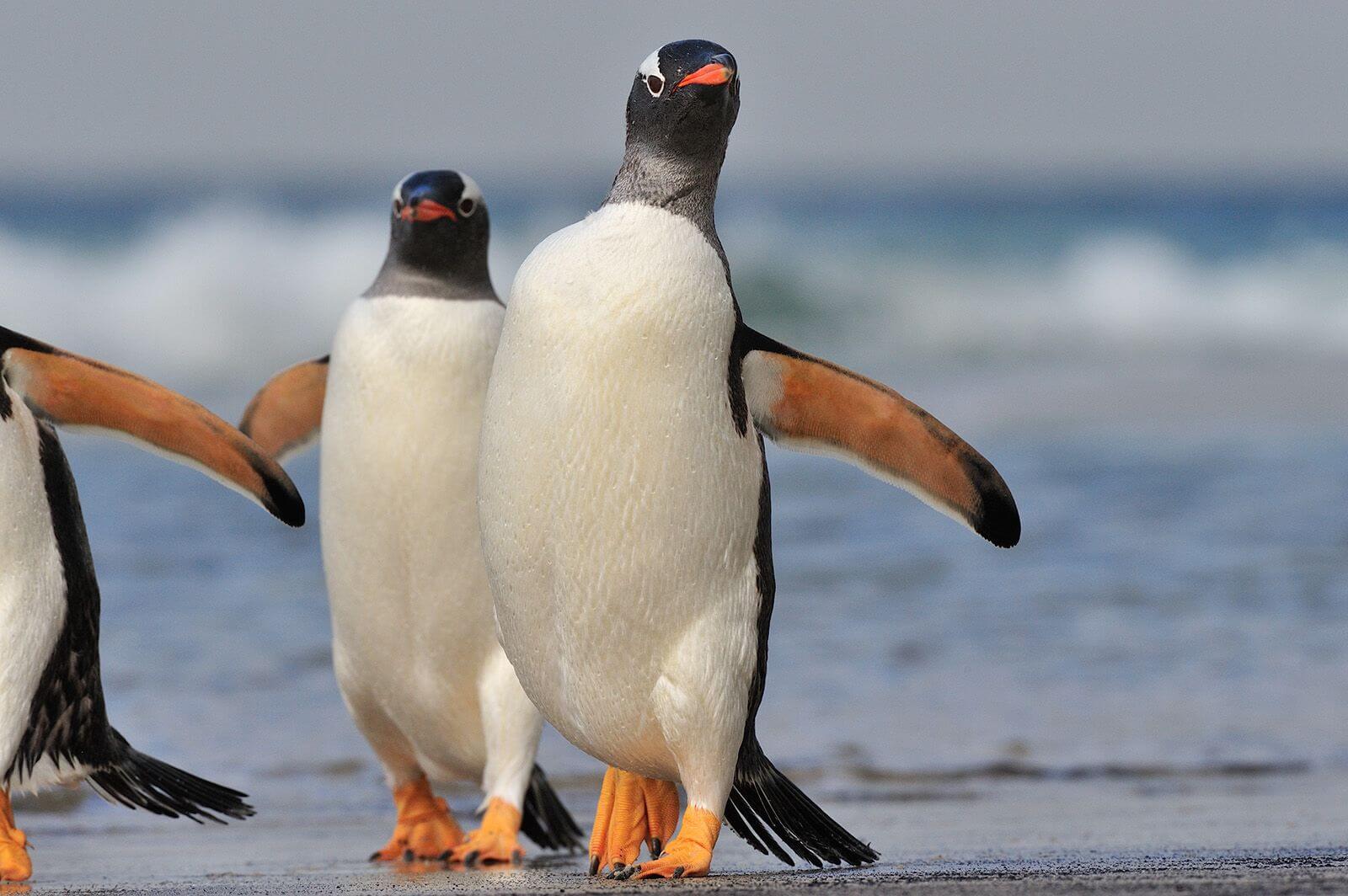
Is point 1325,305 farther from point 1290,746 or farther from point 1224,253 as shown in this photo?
point 1290,746

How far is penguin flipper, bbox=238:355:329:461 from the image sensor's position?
164 inches

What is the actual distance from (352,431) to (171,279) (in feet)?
50.6

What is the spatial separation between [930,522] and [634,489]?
6233 millimetres

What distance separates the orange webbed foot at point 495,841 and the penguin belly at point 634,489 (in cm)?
79

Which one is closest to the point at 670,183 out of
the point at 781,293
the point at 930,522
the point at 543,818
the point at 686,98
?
the point at 686,98

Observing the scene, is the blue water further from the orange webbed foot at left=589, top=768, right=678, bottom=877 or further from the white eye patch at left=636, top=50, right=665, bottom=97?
the white eye patch at left=636, top=50, right=665, bottom=97

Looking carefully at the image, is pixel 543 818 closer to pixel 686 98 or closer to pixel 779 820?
pixel 779 820

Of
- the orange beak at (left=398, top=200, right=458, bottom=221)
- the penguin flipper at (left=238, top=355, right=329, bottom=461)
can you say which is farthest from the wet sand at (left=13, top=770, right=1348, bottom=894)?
the orange beak at (left=398, top=200, right=458, bottom=221)

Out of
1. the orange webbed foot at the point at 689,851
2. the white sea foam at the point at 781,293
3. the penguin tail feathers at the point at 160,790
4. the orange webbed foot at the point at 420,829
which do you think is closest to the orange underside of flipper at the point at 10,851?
the penguin tail feathers at the point at 160,790

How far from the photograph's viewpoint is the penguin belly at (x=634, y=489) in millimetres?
2922

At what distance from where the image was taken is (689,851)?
2906mm

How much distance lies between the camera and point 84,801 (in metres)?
4.79

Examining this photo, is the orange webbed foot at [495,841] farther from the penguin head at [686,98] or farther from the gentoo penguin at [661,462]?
the penguin head at [686,98]

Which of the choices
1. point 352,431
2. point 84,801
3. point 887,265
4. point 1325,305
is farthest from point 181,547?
point 1325,305
